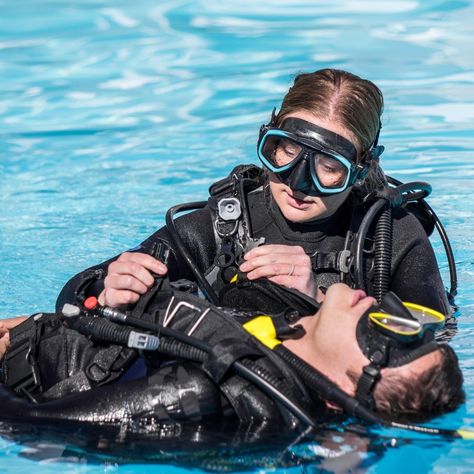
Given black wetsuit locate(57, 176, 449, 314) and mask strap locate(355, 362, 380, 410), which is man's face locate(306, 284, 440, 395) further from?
black wetsuit locate(57, 176, 449, 314)

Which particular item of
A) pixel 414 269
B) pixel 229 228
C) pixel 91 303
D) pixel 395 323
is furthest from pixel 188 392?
pixel 414 269

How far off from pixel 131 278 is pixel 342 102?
114 cm

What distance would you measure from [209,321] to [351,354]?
1.64 feet

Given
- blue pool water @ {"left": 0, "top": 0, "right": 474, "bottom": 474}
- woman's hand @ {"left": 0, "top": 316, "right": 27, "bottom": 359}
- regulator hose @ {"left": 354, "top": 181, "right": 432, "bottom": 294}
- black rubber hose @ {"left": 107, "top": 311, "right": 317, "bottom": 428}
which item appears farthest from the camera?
blue pool water @ {"left": 0, "top": 0, "right": 474, "bottom": 474}

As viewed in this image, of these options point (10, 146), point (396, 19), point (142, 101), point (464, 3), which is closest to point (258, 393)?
point (10, 146)

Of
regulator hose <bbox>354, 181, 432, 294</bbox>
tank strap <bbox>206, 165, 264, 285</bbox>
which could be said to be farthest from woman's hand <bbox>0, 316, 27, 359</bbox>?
regulator hose <bbox>354, 181, 432, 294</bbox>

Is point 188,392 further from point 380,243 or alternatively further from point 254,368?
point 380,243

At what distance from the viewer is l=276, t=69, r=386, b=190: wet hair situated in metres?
4.13

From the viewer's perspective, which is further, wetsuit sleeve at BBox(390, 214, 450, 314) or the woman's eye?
wetsuit sleeve at BBox(390, 214, 450, 314)

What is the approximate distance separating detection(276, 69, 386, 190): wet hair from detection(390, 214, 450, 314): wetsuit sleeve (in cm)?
30

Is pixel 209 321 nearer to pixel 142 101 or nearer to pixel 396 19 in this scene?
pixel 142 101

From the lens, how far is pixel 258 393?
11.2ft

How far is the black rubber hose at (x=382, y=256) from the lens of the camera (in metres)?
4.18

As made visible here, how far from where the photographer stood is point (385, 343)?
3.31 m
